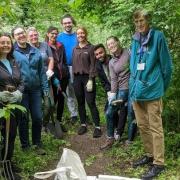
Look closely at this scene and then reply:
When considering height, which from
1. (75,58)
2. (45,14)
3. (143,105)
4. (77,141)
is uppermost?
(45,14)

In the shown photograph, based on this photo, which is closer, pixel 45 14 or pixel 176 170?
pixel 176 170

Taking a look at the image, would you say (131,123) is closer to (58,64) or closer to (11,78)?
(58,64)

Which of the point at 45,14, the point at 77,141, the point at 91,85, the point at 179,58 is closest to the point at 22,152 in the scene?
the point at 77,141

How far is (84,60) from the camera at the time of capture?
651cm

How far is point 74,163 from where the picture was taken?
411 cm

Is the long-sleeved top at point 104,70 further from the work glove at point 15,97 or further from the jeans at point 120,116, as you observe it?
the work glove at point 15,97

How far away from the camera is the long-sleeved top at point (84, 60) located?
21.2ft

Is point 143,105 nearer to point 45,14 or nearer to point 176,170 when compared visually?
point 176,170

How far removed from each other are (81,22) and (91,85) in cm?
519

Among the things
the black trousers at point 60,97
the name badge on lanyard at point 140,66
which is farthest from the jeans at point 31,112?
the name badge on lanyard at point 140,66

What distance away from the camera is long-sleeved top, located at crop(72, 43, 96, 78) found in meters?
6.45

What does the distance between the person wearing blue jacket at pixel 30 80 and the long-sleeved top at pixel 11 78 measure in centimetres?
42

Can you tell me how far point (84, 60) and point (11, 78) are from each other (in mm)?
1815

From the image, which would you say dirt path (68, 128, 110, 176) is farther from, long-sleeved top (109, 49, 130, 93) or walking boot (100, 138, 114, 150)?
long-sleeved top (109, 49, 130, 93)
